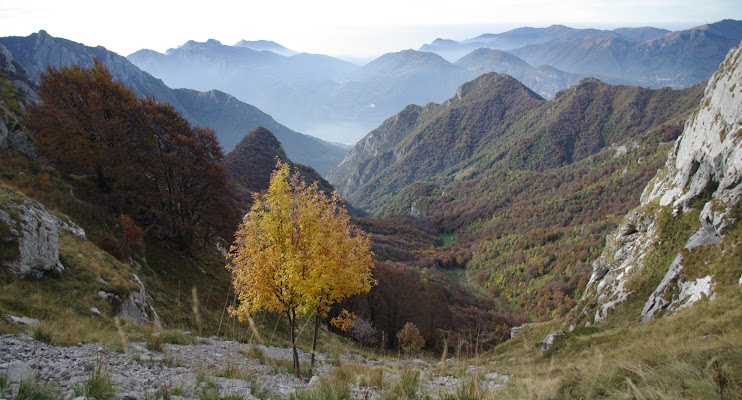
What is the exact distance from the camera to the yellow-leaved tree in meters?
9.66

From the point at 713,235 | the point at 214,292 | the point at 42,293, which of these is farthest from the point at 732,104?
the point at 42,293

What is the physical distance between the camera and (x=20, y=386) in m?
3.75

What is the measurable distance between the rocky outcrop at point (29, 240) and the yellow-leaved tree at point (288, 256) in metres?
6.49

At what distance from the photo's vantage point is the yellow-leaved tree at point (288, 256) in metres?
9.66

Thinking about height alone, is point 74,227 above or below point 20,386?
below

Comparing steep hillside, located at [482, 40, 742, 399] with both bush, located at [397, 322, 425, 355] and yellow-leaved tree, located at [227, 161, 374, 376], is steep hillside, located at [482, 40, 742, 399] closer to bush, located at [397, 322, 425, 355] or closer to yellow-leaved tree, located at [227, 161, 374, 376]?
bush, located at [397, 322, 425, 355]

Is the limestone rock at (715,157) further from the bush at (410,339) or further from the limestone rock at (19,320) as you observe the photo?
the limestone rock at (19,320)

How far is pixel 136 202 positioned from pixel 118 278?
9675 mm

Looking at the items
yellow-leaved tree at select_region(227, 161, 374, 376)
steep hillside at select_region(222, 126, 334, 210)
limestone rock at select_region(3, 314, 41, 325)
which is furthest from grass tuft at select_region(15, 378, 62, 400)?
steep hillside at select_region(222, 126, 334, 210)

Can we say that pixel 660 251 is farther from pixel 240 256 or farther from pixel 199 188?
pixel 199 188

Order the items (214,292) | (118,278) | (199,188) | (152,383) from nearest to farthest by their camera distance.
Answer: (152,383) → (118,278) → (214,292) → (199,188)

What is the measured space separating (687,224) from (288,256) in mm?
24450

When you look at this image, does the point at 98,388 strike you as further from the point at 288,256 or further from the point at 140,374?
the point at 288,256

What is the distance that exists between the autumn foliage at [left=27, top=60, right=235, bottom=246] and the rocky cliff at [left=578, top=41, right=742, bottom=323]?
2627 centimetres
